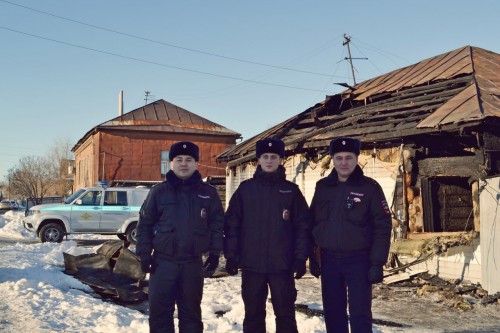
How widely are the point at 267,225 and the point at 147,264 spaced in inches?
43.1

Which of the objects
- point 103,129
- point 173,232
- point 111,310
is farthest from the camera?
point 103,129

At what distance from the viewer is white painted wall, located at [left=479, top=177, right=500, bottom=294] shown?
24.0 feet

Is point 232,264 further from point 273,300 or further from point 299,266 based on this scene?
point 299,266

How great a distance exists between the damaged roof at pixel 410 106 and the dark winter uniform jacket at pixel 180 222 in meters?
5.51

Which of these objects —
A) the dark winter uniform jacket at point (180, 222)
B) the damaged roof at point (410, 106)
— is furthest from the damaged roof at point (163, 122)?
the dark winter uniform jacket at point (180, 222)

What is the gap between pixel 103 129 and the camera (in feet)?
95.9

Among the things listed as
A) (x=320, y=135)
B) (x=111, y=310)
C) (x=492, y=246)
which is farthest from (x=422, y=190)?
(x=111, y=310)

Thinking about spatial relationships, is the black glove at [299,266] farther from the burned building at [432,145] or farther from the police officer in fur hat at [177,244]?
the burned building at [432,145]

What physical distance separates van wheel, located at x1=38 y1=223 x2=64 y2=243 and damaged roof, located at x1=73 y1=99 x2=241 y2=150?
1463cm

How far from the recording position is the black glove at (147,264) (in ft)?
13.4

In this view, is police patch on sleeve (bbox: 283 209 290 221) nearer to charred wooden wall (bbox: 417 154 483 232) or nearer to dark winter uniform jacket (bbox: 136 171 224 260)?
dark winter uniform jacket (bbox: 136 171 224 260)

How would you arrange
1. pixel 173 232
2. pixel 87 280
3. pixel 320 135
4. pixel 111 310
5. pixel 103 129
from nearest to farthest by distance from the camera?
pixel 173 232, pixel 111 310, pixel 87 280, pixel 320 135, pixel 103 129

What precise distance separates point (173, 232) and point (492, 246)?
5560 mm

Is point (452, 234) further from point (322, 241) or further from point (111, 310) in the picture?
point (111, 310)
